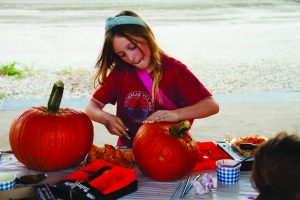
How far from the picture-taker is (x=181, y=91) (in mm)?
2826

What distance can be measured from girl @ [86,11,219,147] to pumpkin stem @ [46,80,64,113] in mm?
367

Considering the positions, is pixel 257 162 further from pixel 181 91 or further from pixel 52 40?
pixel 52 40

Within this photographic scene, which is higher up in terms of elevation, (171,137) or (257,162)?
(257,162)

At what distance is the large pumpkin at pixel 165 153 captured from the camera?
2092mm

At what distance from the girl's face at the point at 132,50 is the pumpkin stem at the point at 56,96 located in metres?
0.51

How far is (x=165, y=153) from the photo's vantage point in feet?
6.89

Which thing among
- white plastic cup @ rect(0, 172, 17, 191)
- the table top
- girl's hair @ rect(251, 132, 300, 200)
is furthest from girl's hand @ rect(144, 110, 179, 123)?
girl's hair @ rect(251, 132, 300, 200)

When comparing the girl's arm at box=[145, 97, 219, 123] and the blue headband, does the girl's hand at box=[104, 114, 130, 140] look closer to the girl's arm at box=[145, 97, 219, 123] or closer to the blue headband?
the girl's arm at box=[145, 97, 219, 123]

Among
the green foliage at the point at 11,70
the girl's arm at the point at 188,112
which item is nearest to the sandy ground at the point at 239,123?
the girl's arm at the point at 188,112

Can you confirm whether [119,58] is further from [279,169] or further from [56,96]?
[279,169]

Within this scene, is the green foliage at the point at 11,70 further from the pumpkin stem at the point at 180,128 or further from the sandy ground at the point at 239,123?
the pumpkin stem at the point at 180,128

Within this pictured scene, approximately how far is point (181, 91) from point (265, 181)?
1.45m

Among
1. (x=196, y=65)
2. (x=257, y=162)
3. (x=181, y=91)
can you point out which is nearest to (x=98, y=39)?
(x=196, y=65)

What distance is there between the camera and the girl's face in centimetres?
260
